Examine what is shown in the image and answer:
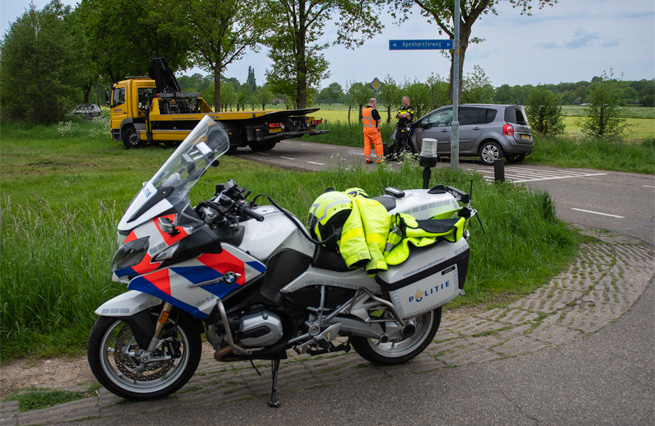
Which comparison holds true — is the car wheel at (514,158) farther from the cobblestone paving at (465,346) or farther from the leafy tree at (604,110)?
the cobblestone paving at (465,346)

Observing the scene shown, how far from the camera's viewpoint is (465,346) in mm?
4176

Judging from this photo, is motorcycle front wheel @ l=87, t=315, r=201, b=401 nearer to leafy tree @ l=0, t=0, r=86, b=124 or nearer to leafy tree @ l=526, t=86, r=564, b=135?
leafy tree @ l=526, t=86, r=564, b=135

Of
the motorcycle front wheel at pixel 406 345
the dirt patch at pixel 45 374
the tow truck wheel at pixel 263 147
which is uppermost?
the tow truck wheel at pixel 263 147

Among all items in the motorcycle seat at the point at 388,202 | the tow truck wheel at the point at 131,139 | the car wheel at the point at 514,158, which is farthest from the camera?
the tow truck wheel at the point at 131,139

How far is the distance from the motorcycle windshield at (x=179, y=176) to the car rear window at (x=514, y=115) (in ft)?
45.9

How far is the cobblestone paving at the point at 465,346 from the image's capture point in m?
3.32

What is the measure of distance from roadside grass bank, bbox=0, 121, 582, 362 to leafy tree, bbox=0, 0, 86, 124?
21.0 metres

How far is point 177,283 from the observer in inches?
120

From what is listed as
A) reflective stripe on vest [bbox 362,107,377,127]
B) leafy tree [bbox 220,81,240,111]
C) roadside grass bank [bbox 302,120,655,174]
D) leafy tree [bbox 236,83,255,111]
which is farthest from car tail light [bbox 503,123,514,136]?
leafy tree [bbox 236,83,255,111]

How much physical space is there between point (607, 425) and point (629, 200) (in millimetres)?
8451

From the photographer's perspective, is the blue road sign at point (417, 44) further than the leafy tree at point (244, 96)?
No

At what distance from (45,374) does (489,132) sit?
14.2 m

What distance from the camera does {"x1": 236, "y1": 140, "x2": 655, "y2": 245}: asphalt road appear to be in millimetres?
8477

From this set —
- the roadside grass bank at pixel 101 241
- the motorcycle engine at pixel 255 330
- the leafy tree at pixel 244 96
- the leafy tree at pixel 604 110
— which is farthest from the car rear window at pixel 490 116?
the leafy tree at pixel 244 96
